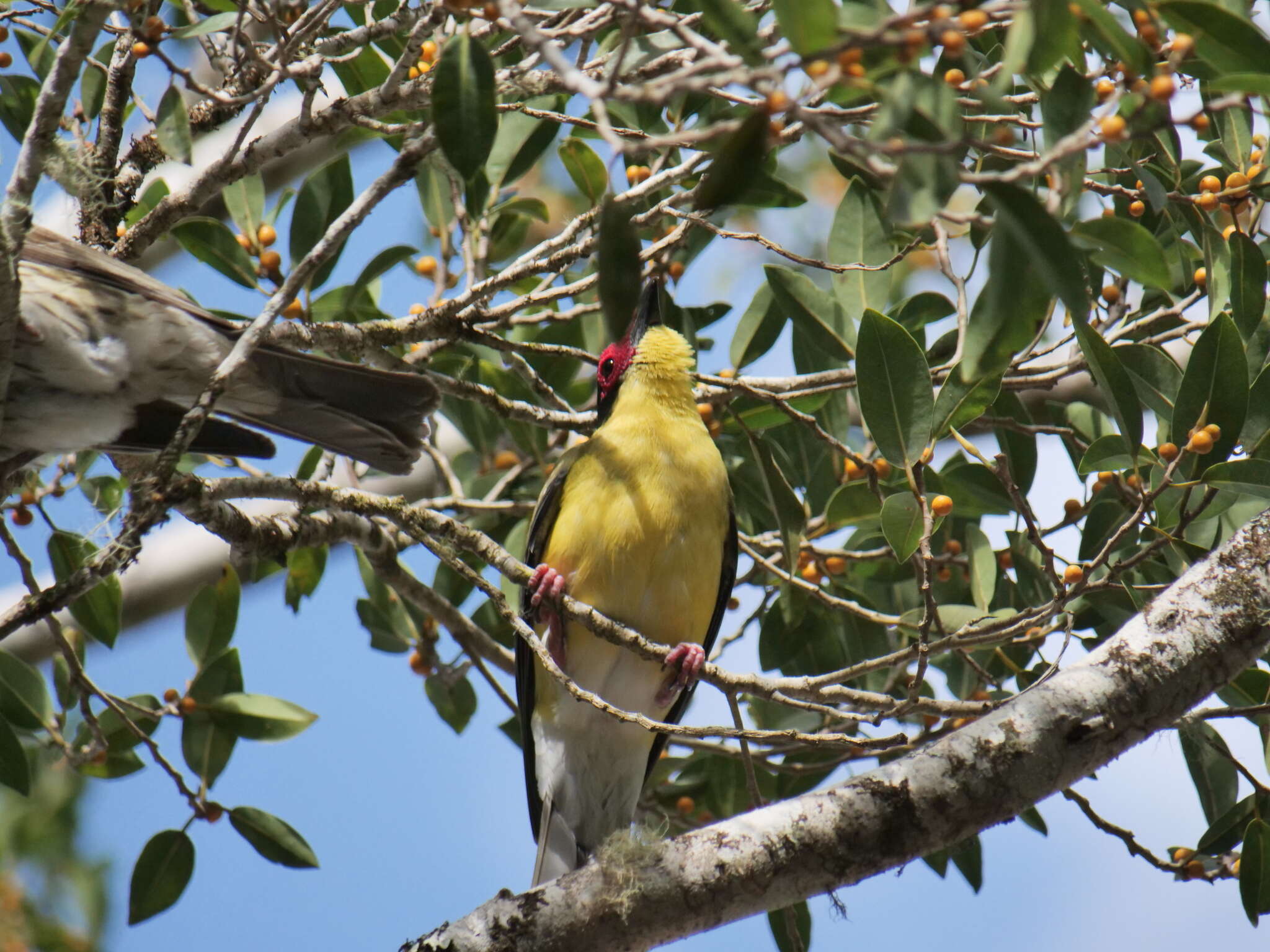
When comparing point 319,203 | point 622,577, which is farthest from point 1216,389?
point 319,203

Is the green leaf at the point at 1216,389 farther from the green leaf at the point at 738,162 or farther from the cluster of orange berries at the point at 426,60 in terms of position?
the cluster of orange berries at the point at 426,60

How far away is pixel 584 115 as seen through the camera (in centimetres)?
387

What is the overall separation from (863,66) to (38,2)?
2829 millimetres

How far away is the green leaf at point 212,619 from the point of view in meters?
4.07

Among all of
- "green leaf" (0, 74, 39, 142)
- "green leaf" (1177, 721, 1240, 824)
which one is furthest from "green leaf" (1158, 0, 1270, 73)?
"green leaf" (0, 74, 39, 142)

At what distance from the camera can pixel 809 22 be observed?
1.57 meters

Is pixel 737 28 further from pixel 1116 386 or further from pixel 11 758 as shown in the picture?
pixel 11 758

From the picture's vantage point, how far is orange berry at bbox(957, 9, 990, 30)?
1.59 metres

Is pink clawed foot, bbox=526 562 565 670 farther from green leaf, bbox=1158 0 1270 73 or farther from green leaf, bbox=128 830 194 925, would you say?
green leaf, bbox=1158 0 1270 73

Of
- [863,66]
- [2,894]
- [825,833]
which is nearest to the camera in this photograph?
[863,66]

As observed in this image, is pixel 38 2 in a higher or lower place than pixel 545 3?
higher

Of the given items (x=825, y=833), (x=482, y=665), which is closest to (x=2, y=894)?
(x=482, y=665)

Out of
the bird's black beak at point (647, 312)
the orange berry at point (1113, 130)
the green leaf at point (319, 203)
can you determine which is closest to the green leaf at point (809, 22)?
the orange berry at point (1113, 130)

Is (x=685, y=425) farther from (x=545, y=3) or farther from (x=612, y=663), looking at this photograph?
(x=545, y=3)
